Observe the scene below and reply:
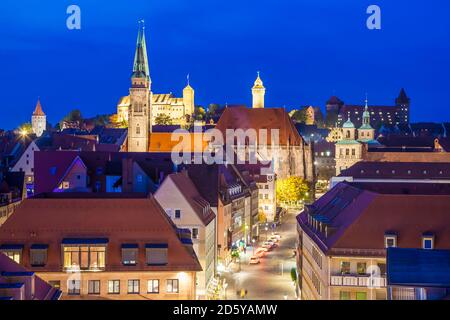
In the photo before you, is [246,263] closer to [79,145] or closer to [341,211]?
[341,211]

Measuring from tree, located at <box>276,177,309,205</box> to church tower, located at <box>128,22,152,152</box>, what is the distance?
29.9 m

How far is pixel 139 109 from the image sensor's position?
146125 mm

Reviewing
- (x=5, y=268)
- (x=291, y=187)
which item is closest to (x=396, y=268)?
(x=5, y=268)

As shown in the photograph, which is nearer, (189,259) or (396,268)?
(396,268)

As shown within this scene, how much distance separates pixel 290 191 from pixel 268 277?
220ft

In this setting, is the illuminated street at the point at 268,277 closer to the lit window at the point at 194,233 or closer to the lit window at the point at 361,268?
the lit window at the point at 194,233

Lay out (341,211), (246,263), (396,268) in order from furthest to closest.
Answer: (246,263), (341,211), (396,268)

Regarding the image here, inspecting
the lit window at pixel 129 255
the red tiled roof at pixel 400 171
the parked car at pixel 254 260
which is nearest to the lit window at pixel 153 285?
the lit window at pixel 129 255

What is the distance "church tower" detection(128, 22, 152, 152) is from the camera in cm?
14525

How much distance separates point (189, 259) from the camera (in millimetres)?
40781

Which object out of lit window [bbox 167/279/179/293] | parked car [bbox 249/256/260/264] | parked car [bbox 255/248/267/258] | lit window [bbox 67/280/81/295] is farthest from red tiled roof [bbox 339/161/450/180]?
A: lit window [bbox 67/280/81/295]

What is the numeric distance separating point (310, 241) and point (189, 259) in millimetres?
11103

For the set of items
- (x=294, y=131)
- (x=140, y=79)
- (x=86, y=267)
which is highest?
(x=140, y=79)

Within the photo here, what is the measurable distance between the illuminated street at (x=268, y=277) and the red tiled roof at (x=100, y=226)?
12345 millimetres
